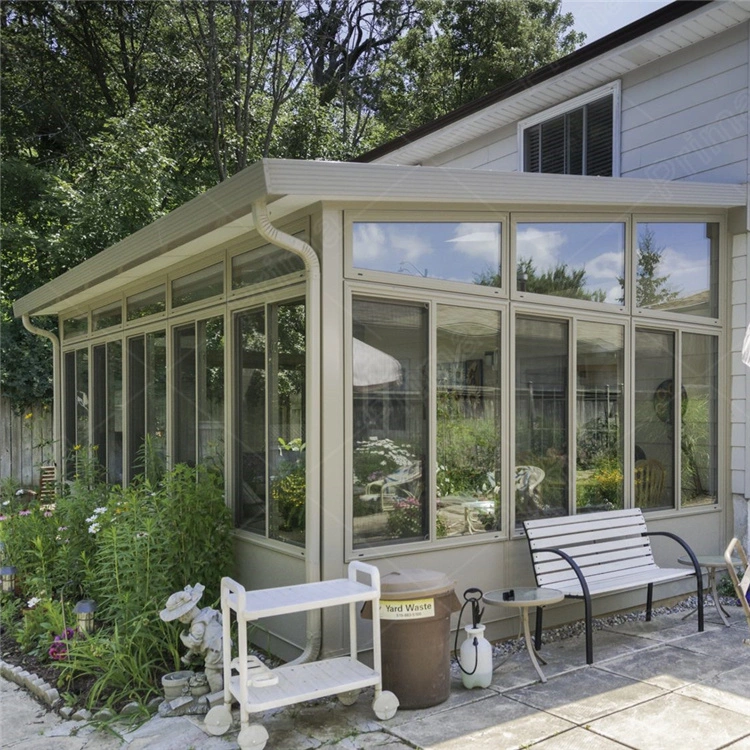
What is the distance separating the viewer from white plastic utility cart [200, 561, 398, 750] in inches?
130

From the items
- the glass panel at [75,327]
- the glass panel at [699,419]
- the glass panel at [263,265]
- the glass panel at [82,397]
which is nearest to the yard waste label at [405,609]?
the glass panel at [263,265]

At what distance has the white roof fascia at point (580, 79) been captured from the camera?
5980 millimetres

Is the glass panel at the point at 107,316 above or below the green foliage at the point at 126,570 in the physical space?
above

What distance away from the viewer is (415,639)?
12.4 feet

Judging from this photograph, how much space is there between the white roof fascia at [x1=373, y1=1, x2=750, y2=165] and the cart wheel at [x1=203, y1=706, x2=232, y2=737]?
235 inches

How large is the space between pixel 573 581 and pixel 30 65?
1421 cm

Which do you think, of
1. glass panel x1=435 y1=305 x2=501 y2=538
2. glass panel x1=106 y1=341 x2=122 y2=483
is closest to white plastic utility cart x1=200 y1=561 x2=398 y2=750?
glass panel x1=435 y1=305 x2=501 y2=538

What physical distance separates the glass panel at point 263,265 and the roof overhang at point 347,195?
0.17 meters

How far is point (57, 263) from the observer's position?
11.4 metres

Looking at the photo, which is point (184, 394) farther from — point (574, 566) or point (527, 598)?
point (574, 566)

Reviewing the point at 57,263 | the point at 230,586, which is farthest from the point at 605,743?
the point at 57,263

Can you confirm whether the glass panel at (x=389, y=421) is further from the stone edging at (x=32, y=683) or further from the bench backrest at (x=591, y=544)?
the stone edging at (x=32, y=683)

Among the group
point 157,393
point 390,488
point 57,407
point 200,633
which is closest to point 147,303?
point 157,393

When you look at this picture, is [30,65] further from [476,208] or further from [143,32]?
[476,208]
